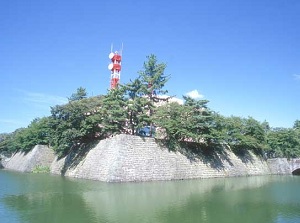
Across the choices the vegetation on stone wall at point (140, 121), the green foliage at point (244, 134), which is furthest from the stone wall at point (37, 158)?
the green foliage at point (244, 134)

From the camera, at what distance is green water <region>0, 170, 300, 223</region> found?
11922 mm

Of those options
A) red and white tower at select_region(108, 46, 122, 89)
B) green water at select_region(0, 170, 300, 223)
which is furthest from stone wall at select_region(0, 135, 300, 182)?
red and white tower at select_region(108, 46, 122, 89)

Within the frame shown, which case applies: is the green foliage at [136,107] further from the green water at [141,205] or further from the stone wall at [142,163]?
the green water at [141,205]

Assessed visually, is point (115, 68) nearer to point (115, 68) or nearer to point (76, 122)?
point (115, 68)

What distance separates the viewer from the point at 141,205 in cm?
1445

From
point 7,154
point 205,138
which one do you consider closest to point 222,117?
point 205,138

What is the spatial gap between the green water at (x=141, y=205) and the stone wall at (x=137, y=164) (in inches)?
146

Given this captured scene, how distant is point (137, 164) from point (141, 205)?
9918 millimetres

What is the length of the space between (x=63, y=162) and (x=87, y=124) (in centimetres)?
554

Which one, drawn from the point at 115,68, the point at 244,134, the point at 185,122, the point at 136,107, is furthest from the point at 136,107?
the point at 115,68

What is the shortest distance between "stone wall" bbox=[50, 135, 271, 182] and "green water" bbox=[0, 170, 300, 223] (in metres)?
3.71

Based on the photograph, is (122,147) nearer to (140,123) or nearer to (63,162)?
(140,123)

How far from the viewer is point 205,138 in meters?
28.9

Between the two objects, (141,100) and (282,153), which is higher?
(141,100)
